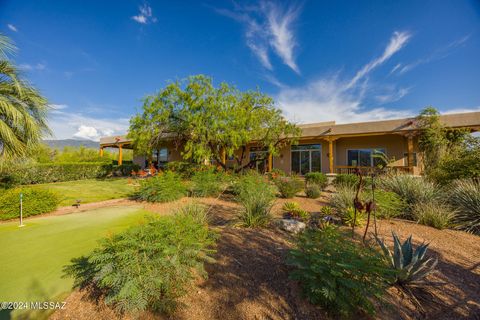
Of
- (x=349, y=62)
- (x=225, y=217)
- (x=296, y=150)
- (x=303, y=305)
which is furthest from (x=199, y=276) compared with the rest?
(x=349, y=62)

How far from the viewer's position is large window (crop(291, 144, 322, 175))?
50.8ft

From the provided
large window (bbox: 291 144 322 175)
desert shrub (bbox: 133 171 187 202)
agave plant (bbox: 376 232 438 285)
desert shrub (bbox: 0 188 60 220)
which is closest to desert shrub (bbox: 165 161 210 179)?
desert shrub (bbox: 133 171 187 202)

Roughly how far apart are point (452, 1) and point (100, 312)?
1323cm

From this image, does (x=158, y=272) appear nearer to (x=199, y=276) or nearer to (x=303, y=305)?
(x=199, y=276)

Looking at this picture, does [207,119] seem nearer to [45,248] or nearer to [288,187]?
[288,187]

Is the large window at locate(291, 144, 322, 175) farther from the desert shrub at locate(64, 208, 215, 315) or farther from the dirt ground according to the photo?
the desert shrub at locate(64, 208, 215, 315)

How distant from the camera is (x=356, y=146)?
14.7 m

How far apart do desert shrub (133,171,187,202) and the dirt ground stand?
4.39m

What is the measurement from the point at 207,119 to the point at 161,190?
4903 mm

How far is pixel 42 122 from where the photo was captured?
20.8 ft

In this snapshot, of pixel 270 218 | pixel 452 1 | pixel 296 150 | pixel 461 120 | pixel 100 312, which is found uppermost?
pixel 452 1

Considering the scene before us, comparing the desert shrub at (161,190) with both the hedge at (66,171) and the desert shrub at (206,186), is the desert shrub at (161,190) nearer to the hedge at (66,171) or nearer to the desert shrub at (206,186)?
the desert shrub at (206,186)

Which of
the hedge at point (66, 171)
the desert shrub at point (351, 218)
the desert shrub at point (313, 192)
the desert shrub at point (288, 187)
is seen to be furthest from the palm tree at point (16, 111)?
the desert shrub at point (313, 192)

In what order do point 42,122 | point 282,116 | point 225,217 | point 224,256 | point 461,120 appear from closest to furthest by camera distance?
point 224,256 < point 225,217 < point 42,122 < point 461,120 < point 282,116
